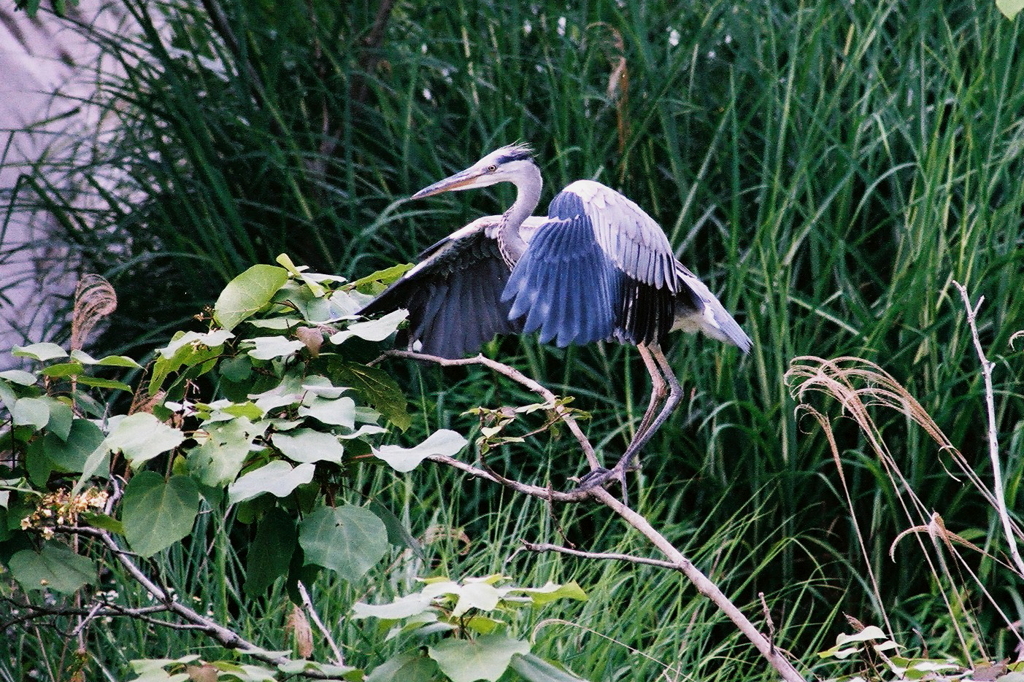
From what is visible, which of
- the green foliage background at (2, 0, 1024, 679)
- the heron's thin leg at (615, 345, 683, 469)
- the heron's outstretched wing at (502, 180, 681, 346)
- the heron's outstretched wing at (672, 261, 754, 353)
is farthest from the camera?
the green foliage background at (2, 0, 1024, 679)

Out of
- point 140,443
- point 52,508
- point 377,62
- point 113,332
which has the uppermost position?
point 377,62

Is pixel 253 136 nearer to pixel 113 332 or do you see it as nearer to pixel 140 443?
pixel 113 332

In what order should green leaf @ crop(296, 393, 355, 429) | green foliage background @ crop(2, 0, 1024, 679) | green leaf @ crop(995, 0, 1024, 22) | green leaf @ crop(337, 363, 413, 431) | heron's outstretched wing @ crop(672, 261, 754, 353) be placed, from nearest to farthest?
green leaf @ crop(995, 0, 1024, 22) → green leaf @ crop(296, 393, 355, 429) → green leaf @ crop(337, 363, 413, 431) → heron's outstretched wing @ crop(672, 261, 754, 353) → green foliage background @ crop(2, 0, 1024, 679)

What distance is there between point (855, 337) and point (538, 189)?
1019 mm

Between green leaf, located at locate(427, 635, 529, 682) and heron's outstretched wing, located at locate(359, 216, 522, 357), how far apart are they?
3.80 ft

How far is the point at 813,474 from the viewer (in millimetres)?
3178

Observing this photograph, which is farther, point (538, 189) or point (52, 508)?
point (538, 189)

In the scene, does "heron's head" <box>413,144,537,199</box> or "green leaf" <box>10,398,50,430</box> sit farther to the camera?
"heron's head" <box>413,144,537,199</box>

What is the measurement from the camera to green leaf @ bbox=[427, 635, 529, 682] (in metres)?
1.27

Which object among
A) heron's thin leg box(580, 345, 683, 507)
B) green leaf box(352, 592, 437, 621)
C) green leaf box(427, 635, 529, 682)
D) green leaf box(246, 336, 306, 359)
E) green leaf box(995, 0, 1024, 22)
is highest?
green leaf box(995, 0, 1024, 22)

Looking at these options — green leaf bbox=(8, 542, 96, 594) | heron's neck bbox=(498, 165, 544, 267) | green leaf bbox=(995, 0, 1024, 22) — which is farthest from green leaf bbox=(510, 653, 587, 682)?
heron's neck bbox=(498, 165, 544, 267)

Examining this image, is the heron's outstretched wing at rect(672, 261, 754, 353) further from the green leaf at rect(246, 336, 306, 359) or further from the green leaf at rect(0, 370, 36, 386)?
the green leaf at rect(0, 370, 36, 386)

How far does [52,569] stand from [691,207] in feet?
7.96

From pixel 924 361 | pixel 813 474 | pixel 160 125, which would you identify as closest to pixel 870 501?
pixel 813 474
